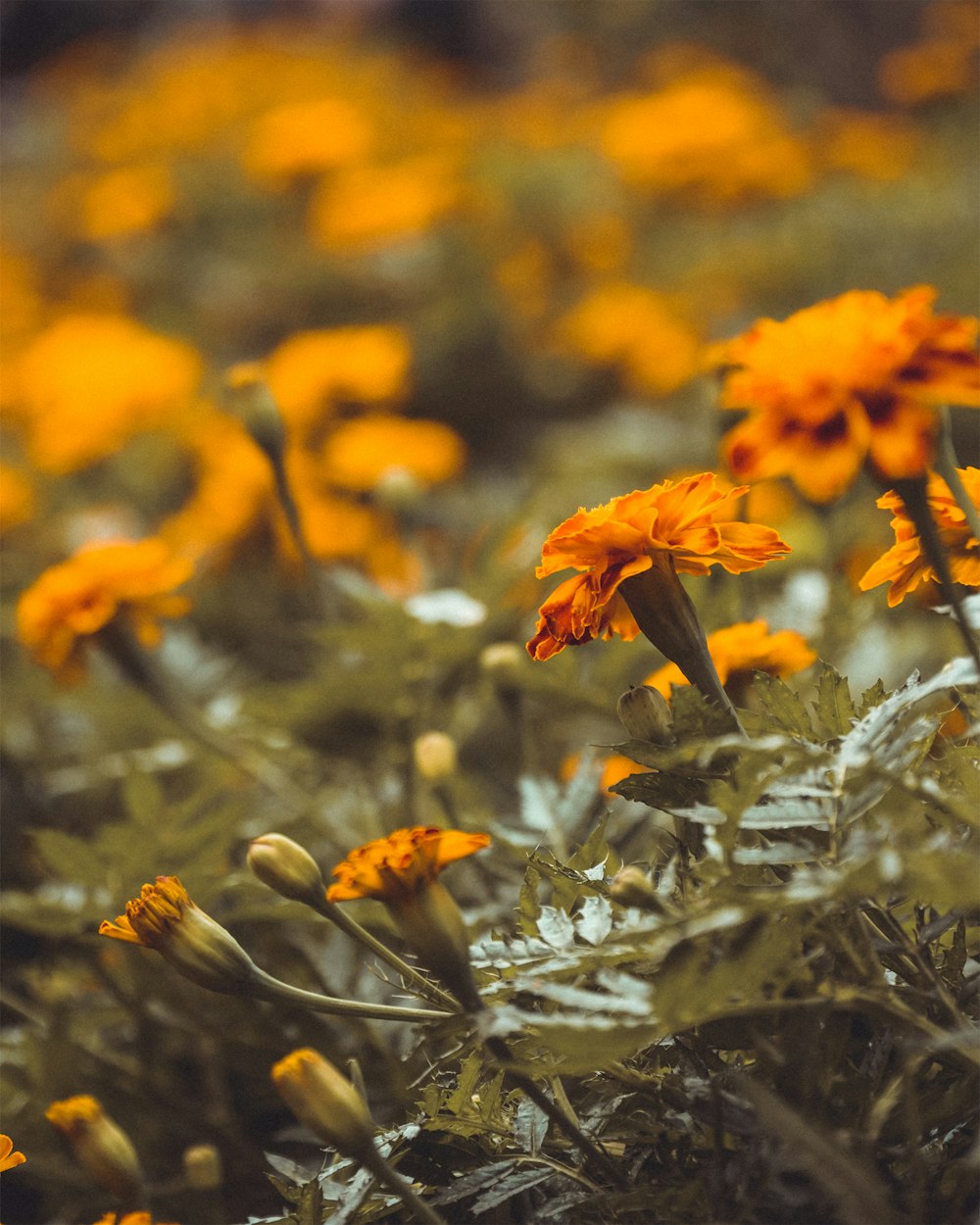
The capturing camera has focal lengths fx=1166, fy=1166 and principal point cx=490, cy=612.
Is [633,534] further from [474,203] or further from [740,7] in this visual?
[740,7]

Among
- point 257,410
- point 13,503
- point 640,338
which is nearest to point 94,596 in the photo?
point 257,410

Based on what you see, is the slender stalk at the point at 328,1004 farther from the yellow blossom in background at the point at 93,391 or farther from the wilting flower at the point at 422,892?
the yellow blossom in background at the point at 93,391

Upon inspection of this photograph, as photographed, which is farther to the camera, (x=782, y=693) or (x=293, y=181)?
(x=293, y=181)

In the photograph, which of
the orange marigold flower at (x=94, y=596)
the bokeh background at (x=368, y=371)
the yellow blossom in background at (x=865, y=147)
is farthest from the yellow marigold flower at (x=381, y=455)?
the yellow blossom in background at (x=865, y=147)

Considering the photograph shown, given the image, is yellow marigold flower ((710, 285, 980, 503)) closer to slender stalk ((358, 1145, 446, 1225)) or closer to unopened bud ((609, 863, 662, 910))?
unopened bud ((609, 863, 662, 910))

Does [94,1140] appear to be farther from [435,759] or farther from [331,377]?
[331,377]

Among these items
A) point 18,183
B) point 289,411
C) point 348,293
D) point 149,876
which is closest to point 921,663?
point 149,876

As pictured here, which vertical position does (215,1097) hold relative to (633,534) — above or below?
below
